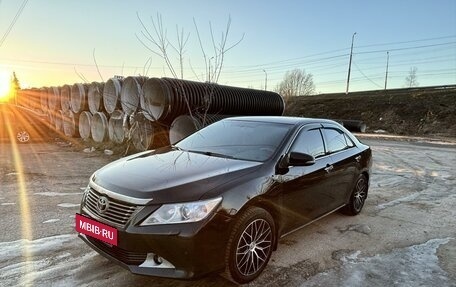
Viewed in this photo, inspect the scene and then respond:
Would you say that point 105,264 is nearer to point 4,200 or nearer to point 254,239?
point 254,239

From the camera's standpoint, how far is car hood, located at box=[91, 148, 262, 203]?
2770 mm

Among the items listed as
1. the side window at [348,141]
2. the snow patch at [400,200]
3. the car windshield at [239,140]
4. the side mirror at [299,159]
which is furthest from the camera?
the snow patch at [400,200]

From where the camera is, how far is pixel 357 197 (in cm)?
525

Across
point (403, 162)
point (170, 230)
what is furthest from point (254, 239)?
point (403, 162)

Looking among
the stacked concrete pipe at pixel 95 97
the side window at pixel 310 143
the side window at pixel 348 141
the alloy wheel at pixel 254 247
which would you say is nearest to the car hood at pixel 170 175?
the alloy wheel at pixel 254 247

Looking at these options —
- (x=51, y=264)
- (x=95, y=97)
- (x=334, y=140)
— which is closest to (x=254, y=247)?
(x=51, y=264)

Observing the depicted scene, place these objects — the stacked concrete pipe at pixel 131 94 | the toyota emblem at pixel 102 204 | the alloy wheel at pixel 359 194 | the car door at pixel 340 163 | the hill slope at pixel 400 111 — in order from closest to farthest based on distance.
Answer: the toyota emblem at pixel 102 204, the car door at pixel 340 163, the alloy wheel at pixel 359 194, the stacked concrete pipe at pixel 131 94, the hill slope at pixel 400 111

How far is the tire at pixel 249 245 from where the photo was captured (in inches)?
115

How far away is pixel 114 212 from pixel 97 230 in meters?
0.25

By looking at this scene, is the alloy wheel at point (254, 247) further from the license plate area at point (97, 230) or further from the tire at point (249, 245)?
the license plate area at point (97, 230)

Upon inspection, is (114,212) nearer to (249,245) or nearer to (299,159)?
(249,245)

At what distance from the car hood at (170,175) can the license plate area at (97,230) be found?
30cm

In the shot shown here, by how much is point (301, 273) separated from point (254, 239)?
640 mm

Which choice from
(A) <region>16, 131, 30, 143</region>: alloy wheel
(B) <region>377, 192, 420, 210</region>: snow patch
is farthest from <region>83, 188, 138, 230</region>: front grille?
(A) <region>16, 131, 30, 143</region>: alloy wheel
